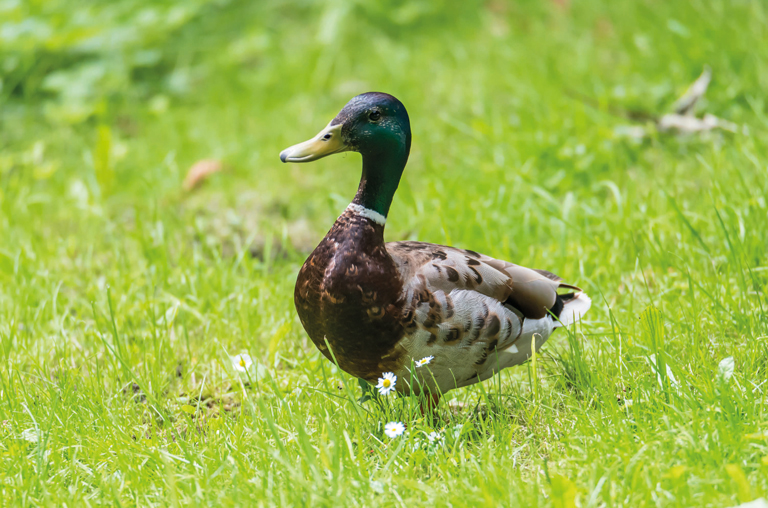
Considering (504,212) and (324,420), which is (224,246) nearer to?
(504,212)

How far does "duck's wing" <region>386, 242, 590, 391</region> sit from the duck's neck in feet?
0.64

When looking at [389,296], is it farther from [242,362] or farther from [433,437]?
[242,362]

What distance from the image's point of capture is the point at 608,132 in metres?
4.57

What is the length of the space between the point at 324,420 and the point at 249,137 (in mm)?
3539

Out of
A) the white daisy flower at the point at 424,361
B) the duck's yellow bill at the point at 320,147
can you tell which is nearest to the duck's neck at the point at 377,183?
the duck's yellow bill at the point at 320,147

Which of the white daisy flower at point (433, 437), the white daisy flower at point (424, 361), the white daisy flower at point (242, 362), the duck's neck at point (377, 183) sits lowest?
the white daisy flower at point (242, 362)

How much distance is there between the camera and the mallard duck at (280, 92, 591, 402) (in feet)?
7.95

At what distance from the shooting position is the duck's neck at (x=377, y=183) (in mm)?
2570

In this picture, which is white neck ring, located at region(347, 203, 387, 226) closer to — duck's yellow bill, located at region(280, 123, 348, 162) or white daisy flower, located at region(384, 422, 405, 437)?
duck's yellow bill, located at region(280, 123, 348, 162)

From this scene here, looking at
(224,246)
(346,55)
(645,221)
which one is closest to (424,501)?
(645,221)

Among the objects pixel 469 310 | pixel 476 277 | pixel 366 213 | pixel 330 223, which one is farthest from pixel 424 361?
pixel 330 223

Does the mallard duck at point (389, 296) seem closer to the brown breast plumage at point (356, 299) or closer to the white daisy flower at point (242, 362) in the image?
the brown breast plumage at point (356, 299)

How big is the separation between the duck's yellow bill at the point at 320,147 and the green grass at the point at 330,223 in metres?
0.85

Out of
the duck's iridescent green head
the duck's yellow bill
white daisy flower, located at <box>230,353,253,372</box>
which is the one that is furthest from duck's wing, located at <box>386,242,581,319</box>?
white daisy flower, located at <box>230,353,253,372</box>
